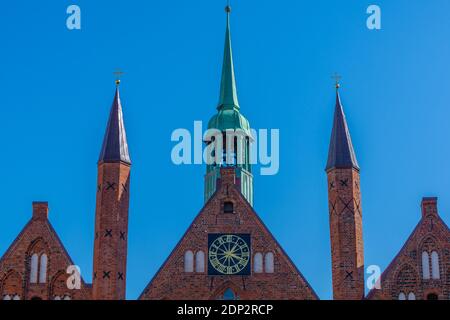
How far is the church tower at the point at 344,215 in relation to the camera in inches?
1690

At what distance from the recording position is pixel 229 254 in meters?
44.4

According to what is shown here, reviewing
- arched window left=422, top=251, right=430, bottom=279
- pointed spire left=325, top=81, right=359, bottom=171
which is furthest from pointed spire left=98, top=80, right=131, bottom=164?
arched window left=422, top=251, right=430, bottom=279

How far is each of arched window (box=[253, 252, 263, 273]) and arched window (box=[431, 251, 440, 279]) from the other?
682 centimetres

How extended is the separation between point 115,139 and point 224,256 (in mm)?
6757

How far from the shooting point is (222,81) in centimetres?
5778

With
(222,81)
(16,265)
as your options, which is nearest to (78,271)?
(16,265)

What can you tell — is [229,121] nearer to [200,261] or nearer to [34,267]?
[200,261]

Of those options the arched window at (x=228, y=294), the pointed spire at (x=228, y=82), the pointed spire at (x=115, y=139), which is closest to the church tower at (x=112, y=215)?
the pointed spire at (x=115, y=139)

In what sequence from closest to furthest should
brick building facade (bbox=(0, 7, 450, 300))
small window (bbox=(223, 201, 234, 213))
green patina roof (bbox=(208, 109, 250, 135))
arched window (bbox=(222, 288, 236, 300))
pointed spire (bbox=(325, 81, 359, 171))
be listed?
brick building facade (bbox=(0, 7, 450, 300)) → arched window (bbox=(222, 288, 236, 300)) → pointed spire (bbox=(325, 81, 359, 171)) → small window (bbox=(223, 201, 234, 213)) → green patina roof (bbox=(208, 109, 250, 135))

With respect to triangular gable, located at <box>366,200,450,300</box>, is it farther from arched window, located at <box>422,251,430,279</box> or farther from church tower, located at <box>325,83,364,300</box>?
church tower, located at <box>325,83,364,300</box>

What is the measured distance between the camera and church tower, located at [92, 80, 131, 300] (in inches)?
1690

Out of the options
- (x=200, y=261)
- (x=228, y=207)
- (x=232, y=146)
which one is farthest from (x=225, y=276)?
(x=232, y=146)

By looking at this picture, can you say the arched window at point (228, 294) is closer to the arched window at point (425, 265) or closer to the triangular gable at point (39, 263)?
the triangular gable at point (39, 263)

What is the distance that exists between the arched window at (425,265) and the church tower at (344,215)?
2410 mm
